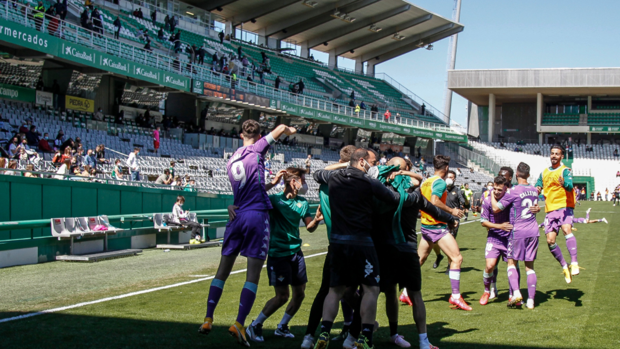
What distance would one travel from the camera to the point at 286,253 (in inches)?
232

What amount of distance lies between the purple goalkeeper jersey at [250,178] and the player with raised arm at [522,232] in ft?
12.5

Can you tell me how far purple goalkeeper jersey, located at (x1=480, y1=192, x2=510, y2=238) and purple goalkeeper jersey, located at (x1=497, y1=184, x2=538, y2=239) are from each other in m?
0.18

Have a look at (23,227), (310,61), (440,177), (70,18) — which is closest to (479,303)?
(440,177)

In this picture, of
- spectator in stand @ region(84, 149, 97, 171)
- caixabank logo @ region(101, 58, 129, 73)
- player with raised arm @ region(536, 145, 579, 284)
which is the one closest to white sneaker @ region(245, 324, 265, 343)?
player with raised arm @ region(536, 145, 579, 284)

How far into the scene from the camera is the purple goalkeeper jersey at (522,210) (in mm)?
7797

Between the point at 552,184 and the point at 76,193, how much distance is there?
11528 millimetres

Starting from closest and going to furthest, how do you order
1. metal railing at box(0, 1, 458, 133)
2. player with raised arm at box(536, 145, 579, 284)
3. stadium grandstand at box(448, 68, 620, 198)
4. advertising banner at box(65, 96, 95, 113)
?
player with raised arm at box(536, 145, 579, 284) < metal railing at box(0, 1, 458, 133) < advertising banner at box(65, 96, 95, 113) < stadium grandstand at box(448, 68, 620, 198)

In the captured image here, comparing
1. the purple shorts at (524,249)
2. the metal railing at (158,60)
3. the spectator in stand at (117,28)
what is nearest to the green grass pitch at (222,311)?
the purple shorts at (524,249)

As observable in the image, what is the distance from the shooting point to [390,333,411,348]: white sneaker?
18.2 feet

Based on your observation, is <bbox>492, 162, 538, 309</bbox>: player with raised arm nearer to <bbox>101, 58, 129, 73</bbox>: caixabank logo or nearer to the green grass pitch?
the green grass pitch

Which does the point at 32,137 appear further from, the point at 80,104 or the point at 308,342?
the point at 308,342

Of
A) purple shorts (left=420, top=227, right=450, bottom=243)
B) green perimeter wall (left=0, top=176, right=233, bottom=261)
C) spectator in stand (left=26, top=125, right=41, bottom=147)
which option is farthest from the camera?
spectator in stand (left=26, top=125, right=41, bottom=147)

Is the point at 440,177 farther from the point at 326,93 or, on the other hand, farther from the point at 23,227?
the point at 326,93

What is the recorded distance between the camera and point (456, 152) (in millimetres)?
59031
